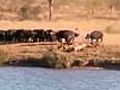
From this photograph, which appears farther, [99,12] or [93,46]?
[99,12]

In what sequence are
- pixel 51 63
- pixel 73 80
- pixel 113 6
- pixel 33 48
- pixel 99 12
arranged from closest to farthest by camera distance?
pixel 73 80 → pixel 51 63 → pixel 33 48 → pixel 99 12 → pixel 113 6

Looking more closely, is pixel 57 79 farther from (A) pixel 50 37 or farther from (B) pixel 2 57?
(A) pixel 50 37

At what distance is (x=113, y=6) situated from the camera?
6316cm

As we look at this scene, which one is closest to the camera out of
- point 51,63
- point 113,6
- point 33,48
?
point 51,63

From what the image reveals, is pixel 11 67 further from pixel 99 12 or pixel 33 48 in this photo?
pixel 99 12

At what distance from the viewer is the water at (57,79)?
88.6ft

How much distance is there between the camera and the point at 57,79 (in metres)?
29.1

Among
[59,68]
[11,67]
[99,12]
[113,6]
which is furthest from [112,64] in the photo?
[113,6]

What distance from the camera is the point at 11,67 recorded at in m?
31.7

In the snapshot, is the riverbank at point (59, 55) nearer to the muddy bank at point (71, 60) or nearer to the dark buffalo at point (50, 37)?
the muddy bank at point (71, 60)

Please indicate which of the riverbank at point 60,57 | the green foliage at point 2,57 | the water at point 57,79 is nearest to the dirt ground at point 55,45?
the riverbank at point 60,57

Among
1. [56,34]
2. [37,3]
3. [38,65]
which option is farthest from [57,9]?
[38,65]

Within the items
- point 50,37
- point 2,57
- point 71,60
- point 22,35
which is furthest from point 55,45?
point 71,60

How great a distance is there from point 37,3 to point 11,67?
3258 cm
